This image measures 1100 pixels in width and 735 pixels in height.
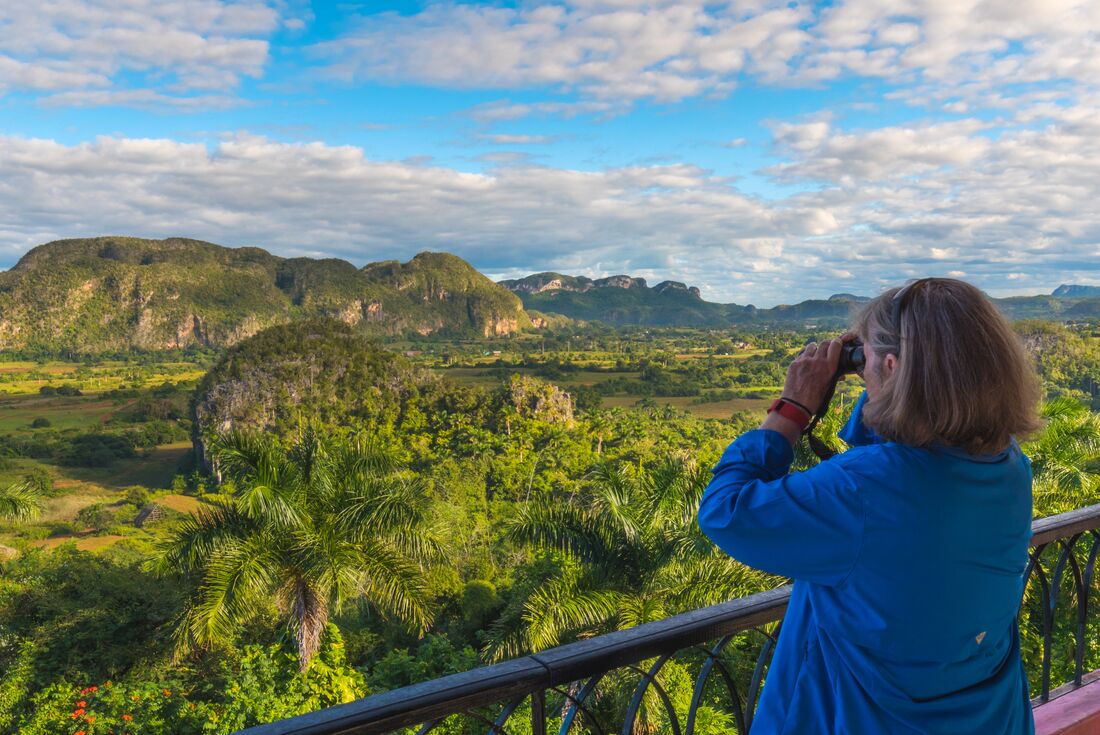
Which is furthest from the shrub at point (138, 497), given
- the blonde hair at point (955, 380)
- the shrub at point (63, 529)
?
the blonde hair at point (955, 380)

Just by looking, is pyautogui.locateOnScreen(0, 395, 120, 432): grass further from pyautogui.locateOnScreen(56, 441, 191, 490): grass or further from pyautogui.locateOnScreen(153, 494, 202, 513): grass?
pyautogui.locateOnScreen(153, 494, 202, 513): grass

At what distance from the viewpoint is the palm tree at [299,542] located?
11188 mm

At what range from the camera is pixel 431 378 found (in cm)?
7100

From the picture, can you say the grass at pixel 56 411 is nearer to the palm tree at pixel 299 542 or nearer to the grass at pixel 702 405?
the grass at pixel 702 405

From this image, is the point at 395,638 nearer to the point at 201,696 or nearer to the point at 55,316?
the point at 201,696

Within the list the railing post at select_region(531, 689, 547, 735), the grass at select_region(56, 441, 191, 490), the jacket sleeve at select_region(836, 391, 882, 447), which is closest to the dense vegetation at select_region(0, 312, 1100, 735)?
the jacket sleeve at select_region(836, 391, 882, 447)

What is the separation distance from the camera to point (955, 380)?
48.5 inches

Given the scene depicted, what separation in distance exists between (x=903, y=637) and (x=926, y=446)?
1.02 ft

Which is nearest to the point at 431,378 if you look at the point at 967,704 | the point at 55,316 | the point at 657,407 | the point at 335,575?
the point at 657,407

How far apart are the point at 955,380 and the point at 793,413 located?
11.6 inches

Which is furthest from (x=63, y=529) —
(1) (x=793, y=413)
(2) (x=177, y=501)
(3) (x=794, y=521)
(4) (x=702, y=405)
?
(4) (x=702, y=405)

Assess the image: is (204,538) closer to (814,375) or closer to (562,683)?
(562,683)

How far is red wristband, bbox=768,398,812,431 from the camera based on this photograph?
1.44 m

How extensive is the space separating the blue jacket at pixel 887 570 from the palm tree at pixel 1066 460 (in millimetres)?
14854
